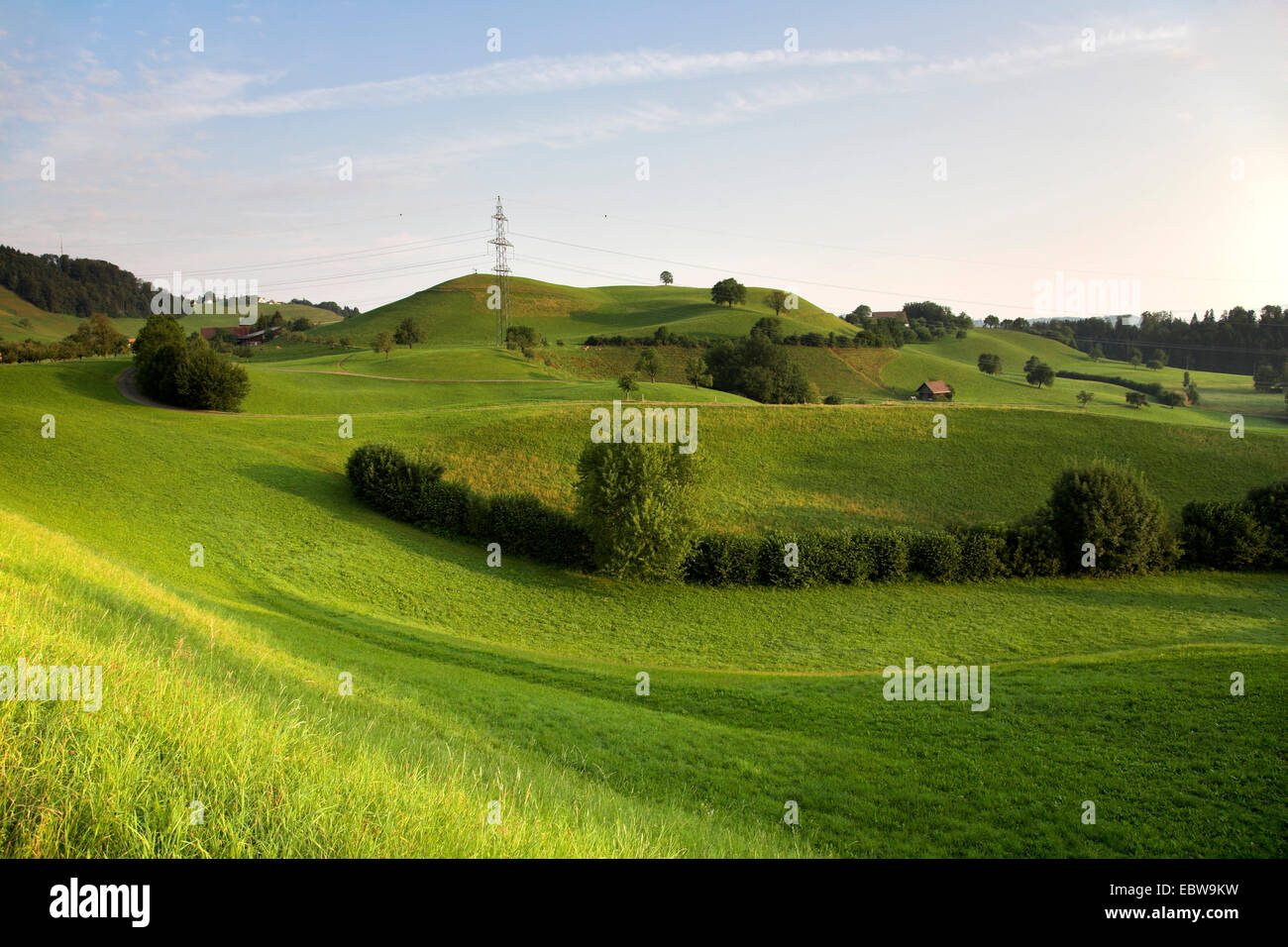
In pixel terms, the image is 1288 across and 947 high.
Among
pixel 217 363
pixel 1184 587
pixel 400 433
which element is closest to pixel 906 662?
pixel 1184 587

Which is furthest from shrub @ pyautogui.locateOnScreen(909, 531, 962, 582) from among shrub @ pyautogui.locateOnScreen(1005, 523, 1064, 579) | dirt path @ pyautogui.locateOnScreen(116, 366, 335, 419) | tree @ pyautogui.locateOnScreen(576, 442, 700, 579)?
dirt path @ pyautogui.locateOnScreen(116, 366, 335, 419)

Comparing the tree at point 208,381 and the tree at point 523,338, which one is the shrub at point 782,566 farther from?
the tree at point 523,338

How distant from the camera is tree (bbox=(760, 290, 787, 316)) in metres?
150

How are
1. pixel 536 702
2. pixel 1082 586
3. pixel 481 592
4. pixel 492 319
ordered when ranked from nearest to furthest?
pixel 536 702 < pixel 481 592 < pixel 1082 586 < pixel 492 319

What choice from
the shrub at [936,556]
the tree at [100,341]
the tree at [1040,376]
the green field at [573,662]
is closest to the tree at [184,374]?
the green field at [573,662]

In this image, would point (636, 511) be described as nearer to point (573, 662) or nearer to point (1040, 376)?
point (573, 662)

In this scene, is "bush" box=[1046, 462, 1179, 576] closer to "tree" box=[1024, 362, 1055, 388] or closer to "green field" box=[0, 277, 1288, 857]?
"green field" box=[0, 277, 1288, 857]

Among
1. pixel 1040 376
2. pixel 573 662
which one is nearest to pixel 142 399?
pixel 573 662

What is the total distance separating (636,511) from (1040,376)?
9030 cm

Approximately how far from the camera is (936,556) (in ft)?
111
